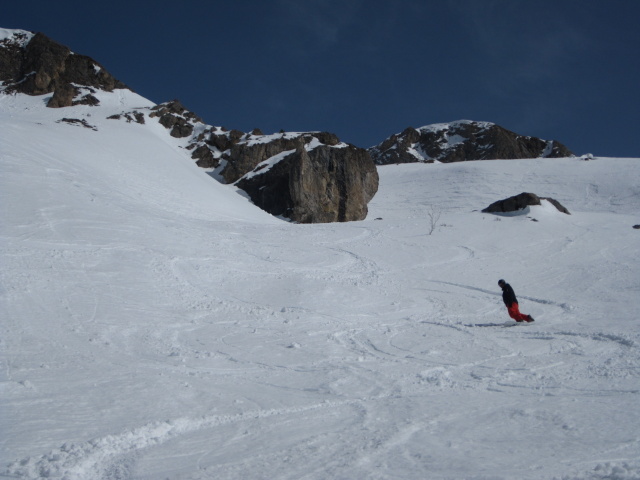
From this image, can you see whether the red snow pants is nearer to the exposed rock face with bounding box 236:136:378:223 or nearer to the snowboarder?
the snowboarder

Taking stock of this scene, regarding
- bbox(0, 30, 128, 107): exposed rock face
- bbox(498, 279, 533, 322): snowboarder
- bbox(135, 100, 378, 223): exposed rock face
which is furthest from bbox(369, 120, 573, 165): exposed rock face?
bbox(498, 279, 533, 322): snowboarder

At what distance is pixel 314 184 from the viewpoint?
41438mm

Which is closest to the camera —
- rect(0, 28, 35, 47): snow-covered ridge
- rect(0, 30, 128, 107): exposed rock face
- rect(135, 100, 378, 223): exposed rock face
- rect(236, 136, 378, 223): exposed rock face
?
rect(236, 136, 378, 223): exposed rock face

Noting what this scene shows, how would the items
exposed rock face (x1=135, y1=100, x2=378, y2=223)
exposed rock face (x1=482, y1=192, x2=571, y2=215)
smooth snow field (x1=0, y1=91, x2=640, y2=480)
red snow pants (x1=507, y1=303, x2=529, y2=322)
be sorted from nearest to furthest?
smooth snow field (x1=0, y1=91, x2=640, y2=480) → red snow pants (x1=507, y1=303, x2=529, y2=322) → exposed rock face (x1=482, y1=192, x2=571, y2=215) → exposed rock face (x1=135, y1=100, x2=378, y2=223)

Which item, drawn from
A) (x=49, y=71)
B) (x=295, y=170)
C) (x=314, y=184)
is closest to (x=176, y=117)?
(x=49, y=71)

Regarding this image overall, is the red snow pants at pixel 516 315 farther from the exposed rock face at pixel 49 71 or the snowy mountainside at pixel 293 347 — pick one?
the exposed rock face at pixel 49 71

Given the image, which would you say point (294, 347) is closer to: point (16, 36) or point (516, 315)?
point (516, 315)

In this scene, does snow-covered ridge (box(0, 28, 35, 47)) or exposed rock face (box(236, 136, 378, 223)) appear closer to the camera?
exposed rock face (box(236, 136, 378, 223))

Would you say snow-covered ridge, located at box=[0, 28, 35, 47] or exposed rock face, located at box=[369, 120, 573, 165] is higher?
exposed rock face, located at box=[369, 120, 573, 165]

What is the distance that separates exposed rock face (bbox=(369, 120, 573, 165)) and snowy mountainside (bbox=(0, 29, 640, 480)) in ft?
311

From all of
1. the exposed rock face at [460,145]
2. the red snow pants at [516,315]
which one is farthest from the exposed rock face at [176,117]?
the exposed rock face at [460,145]

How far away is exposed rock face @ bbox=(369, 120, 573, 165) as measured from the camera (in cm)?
11062

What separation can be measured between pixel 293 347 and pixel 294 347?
0.07 ft

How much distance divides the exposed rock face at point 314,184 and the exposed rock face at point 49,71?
23.8 m
